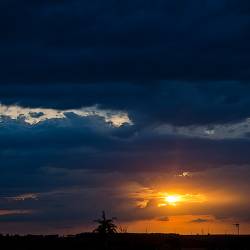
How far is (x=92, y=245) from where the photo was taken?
153000 millimetres

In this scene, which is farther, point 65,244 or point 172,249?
point 172,249

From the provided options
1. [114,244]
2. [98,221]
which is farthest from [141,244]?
[98,221]

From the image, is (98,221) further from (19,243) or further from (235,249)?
(235,249)

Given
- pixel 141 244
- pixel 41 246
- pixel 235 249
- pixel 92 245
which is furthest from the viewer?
pixel 235 249

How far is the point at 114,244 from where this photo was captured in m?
162

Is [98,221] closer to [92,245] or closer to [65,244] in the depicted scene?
[92,245]

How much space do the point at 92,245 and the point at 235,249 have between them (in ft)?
181

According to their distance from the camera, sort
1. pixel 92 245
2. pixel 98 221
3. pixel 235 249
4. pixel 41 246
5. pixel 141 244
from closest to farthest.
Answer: pixel 98 221 → pixel 92 245 → pixel 41 246 → pixel 141 244 → pixel 235 249

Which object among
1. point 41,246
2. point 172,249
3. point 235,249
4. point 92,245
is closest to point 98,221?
point 92,245

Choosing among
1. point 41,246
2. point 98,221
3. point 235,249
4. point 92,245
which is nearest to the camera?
point 98,221

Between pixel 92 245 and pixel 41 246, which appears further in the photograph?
pixel 41 246

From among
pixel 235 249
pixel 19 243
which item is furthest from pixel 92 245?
pixel 235 249

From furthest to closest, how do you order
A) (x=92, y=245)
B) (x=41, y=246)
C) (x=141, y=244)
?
1. (x=141, y=244)
2. (x=41, y=246)
3. (x=92, y=245)

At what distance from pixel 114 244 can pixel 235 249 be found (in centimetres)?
4563
